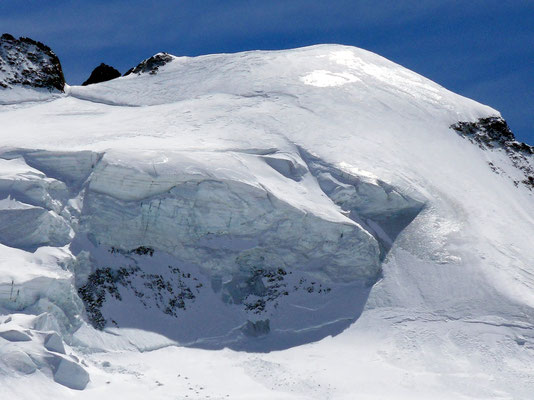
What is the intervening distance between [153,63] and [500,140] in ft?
68.5

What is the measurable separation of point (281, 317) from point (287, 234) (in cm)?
341

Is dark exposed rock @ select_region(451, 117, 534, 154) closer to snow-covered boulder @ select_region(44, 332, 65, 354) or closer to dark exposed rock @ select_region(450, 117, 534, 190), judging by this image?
dark exposed rock @ select_region(450, 117, 534, 190)

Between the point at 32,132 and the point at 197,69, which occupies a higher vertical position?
the point at 197,69

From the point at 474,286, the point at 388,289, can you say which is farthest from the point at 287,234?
the point at 474,286

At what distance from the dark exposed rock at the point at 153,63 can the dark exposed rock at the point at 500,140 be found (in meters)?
17.8

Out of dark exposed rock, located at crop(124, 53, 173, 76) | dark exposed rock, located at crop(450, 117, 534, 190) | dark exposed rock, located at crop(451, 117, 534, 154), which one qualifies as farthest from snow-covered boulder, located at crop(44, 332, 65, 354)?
dark exposed rock, located at crop(124, 53, 173, 76)

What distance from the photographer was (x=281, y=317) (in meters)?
40.5

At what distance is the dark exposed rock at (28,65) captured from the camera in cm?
5588

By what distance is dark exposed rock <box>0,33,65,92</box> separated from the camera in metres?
55.9

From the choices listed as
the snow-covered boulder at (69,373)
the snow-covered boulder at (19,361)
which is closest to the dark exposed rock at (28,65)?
the snow-covered boulder at (69,373)

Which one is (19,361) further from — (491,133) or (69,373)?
(491,133)

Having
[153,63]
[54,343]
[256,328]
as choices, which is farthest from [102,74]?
[54,343]

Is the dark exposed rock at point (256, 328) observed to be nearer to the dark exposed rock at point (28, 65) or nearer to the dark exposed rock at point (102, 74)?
the dark exposed rock at point (28, 65)

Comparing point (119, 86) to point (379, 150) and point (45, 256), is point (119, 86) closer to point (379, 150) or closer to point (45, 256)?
point (379, 150)
